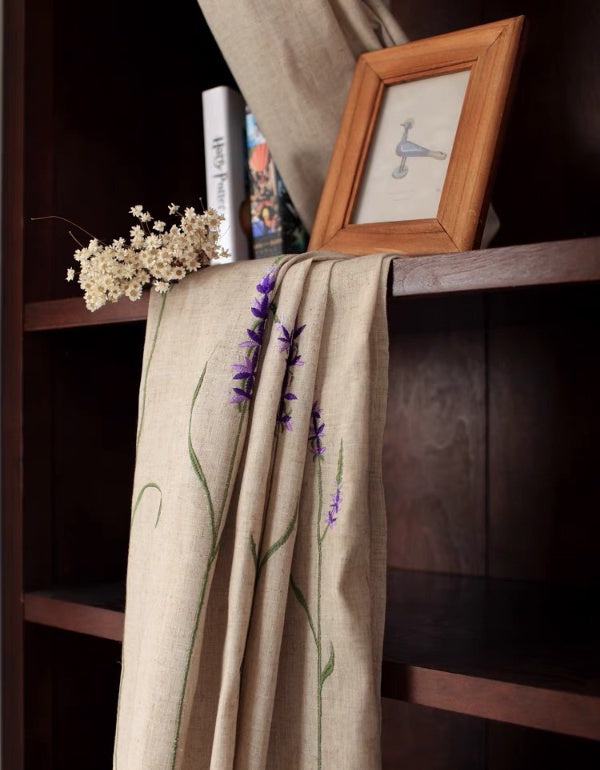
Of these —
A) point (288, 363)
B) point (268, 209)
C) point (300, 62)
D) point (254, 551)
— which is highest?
point (300, 62)

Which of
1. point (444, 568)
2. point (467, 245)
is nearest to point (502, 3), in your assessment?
point (467, 245)

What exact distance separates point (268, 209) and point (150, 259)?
8.7 inches

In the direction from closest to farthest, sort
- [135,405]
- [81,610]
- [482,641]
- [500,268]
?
[500,268]
[482,641]
[81,610]
[135,405]

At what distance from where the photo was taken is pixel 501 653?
70cm

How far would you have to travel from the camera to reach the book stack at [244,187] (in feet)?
3.12

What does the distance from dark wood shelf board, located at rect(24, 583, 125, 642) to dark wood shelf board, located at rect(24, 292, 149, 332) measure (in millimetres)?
297

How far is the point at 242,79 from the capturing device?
0.92m

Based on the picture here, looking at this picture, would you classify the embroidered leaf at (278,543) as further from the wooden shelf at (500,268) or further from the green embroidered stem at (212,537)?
the wooden shelf at (500,268)

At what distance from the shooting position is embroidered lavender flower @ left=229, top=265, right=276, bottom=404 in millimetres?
711

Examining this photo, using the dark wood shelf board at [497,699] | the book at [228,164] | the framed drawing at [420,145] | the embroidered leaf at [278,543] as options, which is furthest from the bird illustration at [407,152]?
the dark wood shelf board at [497,699]

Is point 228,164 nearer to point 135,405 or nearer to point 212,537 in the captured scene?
point 135,405

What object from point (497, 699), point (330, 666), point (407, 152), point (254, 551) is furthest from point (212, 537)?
point (407, 152)

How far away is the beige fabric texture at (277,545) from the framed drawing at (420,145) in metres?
0.09

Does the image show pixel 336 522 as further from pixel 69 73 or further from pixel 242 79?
pixel 69 73
